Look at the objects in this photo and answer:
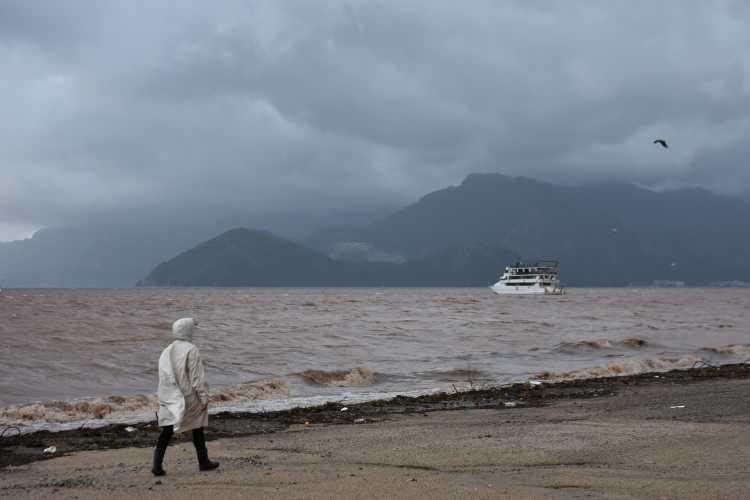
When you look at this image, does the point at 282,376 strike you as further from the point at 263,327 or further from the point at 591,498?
the point at 263,327

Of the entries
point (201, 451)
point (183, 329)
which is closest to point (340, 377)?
point (201, 451)

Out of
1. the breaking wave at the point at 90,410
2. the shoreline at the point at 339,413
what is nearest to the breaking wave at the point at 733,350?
the shoreline at the point at 339,413

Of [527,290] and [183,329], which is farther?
[527,290]

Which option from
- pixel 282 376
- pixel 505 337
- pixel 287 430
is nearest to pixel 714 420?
pixel 287 430

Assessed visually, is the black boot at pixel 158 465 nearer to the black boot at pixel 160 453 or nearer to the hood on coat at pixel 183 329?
the black boot at pixel 160 453

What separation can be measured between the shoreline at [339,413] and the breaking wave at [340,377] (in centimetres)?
396

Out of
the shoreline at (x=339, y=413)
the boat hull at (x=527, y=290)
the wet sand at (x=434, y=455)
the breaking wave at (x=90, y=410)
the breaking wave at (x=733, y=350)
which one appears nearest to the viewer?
the wet sand at (x=434, y=455)

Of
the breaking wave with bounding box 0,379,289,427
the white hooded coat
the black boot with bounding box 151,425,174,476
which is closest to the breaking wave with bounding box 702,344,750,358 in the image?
the breaking wave with bounding box 0,379,289,427

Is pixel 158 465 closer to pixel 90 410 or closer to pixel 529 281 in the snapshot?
pixel 90 410

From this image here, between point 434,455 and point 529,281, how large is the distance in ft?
403

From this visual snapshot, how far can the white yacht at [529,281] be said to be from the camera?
126625mm

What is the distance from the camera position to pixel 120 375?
19.8m

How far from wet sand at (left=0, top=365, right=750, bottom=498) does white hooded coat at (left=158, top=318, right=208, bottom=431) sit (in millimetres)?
642

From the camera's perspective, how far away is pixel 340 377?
67.9ft
